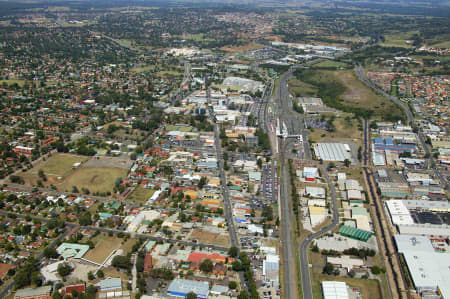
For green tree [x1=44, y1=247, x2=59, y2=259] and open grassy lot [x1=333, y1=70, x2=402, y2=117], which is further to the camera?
open grassy lot [x1=333, y1=70, x2=402, y2=117]

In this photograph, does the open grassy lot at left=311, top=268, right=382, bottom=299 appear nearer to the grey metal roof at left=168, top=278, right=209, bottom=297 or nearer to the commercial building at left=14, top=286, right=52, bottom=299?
the grey metal roof at left=168, top=278, right=209, bottom=297

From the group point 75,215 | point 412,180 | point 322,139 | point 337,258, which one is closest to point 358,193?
point 412,180

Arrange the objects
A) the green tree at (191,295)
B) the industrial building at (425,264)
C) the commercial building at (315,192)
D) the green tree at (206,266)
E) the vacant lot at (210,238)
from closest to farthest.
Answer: the green tree at (191,295) → the industrial building at (425,264) → the green tree at (206,266) → the vacant lot at (210,238) → the commercial building at (315,192)

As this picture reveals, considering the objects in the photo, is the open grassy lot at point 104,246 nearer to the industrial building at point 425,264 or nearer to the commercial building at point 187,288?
the commercial building at point 187,288

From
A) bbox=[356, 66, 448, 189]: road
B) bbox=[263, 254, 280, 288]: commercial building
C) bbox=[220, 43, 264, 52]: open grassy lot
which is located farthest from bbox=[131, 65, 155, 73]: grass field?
bbox=[263, 254, 280, 288]: commercial building

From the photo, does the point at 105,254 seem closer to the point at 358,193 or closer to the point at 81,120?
the point at 358,193

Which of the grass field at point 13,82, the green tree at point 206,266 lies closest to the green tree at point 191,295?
the green tree at point 206,266

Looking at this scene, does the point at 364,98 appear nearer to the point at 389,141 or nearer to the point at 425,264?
the point at 389,141
